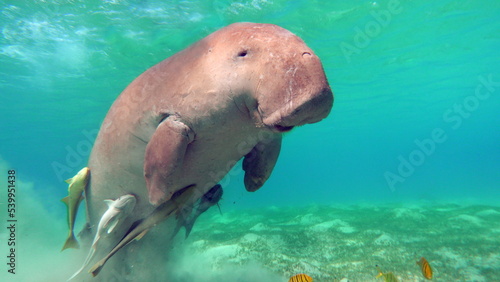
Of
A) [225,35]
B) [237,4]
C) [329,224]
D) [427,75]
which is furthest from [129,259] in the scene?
[427,75]

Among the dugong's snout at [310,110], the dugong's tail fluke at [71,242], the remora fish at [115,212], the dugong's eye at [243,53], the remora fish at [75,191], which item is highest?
the dugong's eye at [243,53]

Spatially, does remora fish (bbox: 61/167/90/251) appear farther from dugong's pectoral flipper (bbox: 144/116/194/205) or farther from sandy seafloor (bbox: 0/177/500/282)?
dugong's pectoral flipper (bbox: 144/116/194/205)

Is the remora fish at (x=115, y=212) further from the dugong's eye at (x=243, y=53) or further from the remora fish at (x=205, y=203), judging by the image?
the dugong's eye at (x=243, y=53)

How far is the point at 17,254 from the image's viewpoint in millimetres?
8375

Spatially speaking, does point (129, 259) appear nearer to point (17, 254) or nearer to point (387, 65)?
point (17, 254)

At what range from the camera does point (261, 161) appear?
3504 millimetres

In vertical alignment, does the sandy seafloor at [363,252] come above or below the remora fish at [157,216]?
below

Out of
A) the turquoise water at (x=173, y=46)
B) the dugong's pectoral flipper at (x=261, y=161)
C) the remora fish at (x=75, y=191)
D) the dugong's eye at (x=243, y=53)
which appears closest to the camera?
the dugong's eye at (x=243, y=53)

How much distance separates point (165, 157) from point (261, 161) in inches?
57.7

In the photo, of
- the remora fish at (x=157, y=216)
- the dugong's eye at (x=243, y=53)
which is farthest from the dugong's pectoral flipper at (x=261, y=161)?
the dugong's eye at (x=243, y=53)

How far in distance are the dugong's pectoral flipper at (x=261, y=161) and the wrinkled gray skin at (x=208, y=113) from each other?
0.04 ft

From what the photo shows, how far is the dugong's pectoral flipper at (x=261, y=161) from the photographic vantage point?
11.3ft

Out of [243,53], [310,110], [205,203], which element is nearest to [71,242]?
[205,203]

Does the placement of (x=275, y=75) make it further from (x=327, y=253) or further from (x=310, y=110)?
(x=327, y=253)
